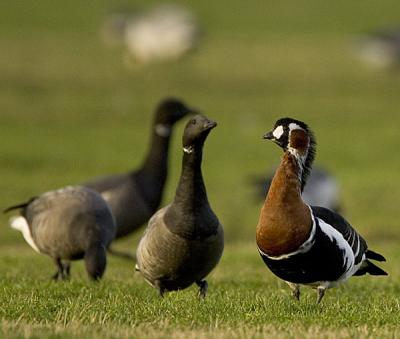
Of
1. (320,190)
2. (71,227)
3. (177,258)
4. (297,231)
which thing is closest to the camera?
(297,231)

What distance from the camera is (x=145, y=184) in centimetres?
1450

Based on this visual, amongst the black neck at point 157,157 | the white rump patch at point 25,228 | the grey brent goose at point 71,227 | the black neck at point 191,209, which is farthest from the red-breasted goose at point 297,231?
the black neck at point 157,157

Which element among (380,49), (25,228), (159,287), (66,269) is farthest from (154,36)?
(159,287)

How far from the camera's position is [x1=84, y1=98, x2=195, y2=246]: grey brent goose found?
14.2 m

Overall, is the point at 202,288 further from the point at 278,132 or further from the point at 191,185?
the point at 278,132

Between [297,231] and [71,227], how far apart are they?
3.99 meters

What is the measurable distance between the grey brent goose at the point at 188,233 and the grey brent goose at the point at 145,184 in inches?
184

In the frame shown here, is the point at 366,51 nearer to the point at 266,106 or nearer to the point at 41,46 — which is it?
the point at 266,106

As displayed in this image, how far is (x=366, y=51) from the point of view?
41.5m

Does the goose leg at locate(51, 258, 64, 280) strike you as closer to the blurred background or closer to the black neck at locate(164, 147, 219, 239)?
the black neck at locate(164, 147, 219, 239)

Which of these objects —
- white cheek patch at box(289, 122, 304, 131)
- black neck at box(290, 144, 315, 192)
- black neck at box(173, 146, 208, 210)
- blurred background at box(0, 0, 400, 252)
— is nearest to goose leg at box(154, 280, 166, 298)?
black neck at box(173, 146, 208, 210)

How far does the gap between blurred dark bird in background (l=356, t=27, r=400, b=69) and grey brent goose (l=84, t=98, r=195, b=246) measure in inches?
1086

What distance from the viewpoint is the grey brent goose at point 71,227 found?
11383mm

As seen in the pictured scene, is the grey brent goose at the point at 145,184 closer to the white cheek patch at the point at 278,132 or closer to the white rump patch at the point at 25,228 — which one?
the white rump patch at the point at 25,228
